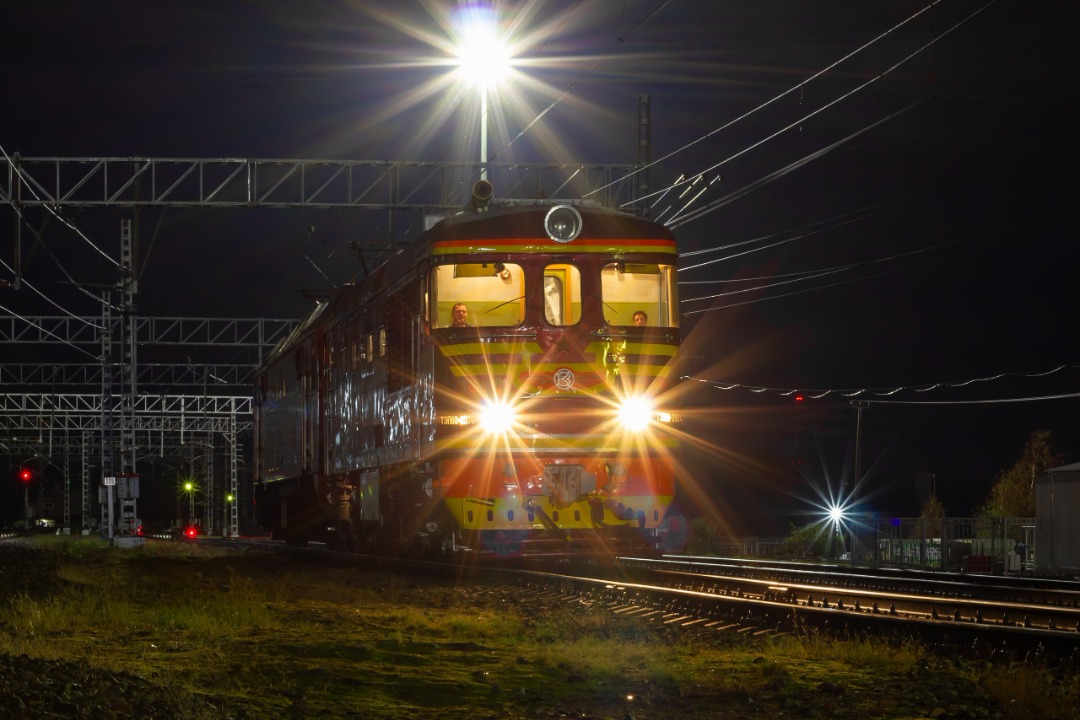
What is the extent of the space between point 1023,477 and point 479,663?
44.6 m

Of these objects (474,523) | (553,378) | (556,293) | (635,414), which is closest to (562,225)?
(556,293)

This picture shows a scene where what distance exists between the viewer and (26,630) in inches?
449

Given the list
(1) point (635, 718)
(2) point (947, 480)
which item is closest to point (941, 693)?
(1) point (635, 718)

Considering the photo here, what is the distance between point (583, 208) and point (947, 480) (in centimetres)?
11313

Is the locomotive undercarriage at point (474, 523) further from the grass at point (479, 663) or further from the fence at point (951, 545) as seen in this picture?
the fence at point (951, 545)

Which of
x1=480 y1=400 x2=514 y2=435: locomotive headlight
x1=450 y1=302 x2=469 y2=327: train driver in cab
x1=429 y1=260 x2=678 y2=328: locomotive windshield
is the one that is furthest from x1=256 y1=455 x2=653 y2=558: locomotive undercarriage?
x1=429 y1=260 x2=678 y2=328: locomotive windshield

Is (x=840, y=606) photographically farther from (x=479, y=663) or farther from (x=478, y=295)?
(x=478, y=295)

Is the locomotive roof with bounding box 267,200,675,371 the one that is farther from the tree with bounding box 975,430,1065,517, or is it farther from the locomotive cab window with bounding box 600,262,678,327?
the tree with bounding box 975,430,1065,517

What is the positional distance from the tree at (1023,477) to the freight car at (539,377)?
114 feet

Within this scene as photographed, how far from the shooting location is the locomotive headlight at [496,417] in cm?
1570

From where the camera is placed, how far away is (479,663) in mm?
9945

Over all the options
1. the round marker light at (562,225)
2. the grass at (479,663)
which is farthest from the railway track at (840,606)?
the round marker light at (562,225)

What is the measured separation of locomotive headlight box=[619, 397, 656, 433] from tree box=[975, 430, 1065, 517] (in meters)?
34.8

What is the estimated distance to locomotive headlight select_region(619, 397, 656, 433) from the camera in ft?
52.8
